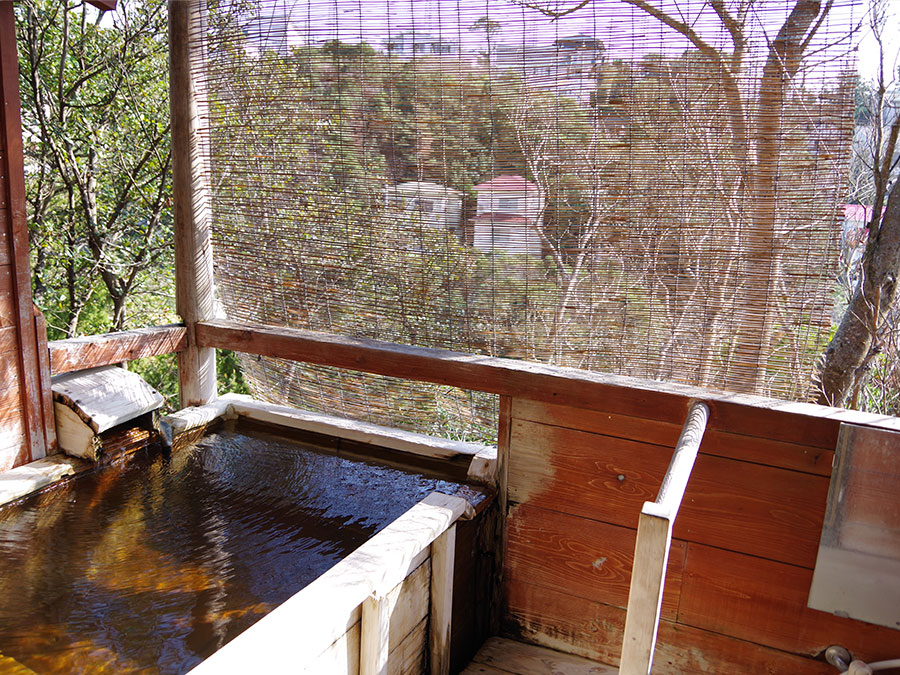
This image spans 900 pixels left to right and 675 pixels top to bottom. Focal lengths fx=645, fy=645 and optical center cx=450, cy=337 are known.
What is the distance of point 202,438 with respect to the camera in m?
2.61

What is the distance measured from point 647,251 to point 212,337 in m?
1.77

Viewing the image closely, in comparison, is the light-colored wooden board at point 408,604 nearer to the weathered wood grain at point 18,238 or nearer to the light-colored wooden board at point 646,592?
the light-colored wooden board at point 646,592

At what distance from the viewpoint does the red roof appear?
6.97 ft

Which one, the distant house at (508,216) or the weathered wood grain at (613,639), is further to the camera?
the distant house at (508,216)

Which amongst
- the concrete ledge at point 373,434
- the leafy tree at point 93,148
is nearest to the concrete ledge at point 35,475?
the concrete ledge at point 373,434

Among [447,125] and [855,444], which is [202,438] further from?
[855,444]

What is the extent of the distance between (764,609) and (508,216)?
4.58 ft

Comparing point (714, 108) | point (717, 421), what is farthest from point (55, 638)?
point (714, 108)

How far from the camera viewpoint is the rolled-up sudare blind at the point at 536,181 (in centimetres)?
183

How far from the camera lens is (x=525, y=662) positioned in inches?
79.0

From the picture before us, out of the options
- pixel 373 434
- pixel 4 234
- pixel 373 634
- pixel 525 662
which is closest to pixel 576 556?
pixel 525 662

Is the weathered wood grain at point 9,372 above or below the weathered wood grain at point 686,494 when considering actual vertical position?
above

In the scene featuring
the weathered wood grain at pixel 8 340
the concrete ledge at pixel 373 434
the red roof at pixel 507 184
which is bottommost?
the concrete ledge at pixel 373 434

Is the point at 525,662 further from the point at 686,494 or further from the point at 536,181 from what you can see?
the point at 536,181
